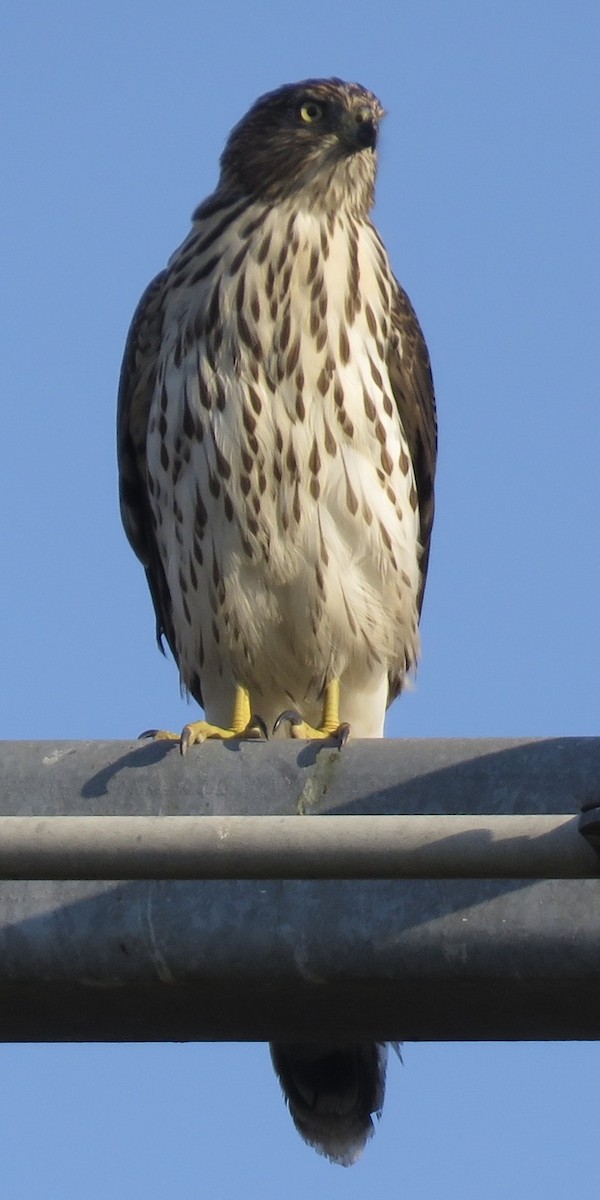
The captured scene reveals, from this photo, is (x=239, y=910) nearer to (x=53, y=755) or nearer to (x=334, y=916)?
(x=334, y=916)

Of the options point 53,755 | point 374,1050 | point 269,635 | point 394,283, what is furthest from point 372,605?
point 53,755

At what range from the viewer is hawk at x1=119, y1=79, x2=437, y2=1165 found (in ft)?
21.4

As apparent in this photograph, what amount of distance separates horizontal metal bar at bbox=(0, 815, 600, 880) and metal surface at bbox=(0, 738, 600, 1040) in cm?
41

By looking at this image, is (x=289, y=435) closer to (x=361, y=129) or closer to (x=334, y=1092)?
(x=361, y=129)

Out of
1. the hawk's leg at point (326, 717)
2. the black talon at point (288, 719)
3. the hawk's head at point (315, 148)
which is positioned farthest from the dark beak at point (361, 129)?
the black talon at point (288, 719)

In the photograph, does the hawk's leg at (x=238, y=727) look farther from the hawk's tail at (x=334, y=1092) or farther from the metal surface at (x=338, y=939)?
the metal surface at (x=338, y=939)

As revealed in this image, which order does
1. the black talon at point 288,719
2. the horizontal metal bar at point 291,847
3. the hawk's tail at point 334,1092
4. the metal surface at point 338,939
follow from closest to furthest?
the horizontal metal bar at point 291,847 < the metal surface at point 338,939 < the hawk's tail at point 334,1092 < the black talon at point 288,719

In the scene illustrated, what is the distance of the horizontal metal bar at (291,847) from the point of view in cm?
252

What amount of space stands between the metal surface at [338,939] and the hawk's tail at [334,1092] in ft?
4.32

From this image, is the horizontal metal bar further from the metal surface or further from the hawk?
the hawk

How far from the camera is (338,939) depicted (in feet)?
9.98

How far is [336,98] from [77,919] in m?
4.58

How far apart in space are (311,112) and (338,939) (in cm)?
476

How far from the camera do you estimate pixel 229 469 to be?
21.3ft
